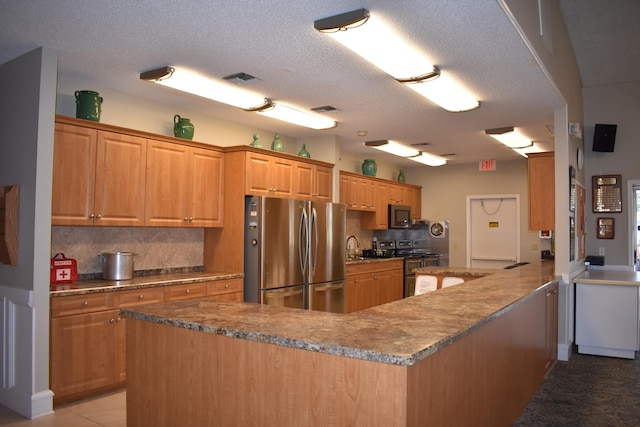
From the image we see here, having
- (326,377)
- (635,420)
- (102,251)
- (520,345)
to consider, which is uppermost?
(102,251)

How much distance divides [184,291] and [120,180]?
108 centimetres

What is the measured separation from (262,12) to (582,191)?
4714 millimetres

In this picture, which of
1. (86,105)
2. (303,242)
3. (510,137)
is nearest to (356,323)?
(86,105)

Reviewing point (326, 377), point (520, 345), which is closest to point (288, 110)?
point (520, 345)

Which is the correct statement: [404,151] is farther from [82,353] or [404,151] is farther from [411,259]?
[82,353]

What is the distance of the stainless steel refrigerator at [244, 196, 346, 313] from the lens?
Answer: 16.0 feet

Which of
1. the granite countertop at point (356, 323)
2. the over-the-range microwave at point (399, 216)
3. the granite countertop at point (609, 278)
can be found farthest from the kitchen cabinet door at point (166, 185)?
the over-the-range microwave at point (399, 216)

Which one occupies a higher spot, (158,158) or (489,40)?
(489,40)

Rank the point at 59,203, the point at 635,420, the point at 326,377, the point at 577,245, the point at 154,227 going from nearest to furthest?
the point at 326,377, the point at 635,420, the point at 59,203, the point at 154,227, the point at 577,245

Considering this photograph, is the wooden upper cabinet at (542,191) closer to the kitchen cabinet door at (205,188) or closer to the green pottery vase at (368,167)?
the green pottery vase at (368,167)

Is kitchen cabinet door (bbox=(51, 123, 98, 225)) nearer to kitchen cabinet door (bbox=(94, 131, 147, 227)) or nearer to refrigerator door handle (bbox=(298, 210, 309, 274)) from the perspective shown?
kitchen cabinet door (bbox=(94, 131, 147, 227))

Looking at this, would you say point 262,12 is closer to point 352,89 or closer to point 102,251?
point 352,89

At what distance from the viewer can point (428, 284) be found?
427 cm

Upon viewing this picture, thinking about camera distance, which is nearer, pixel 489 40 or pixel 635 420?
pixel 489 40
